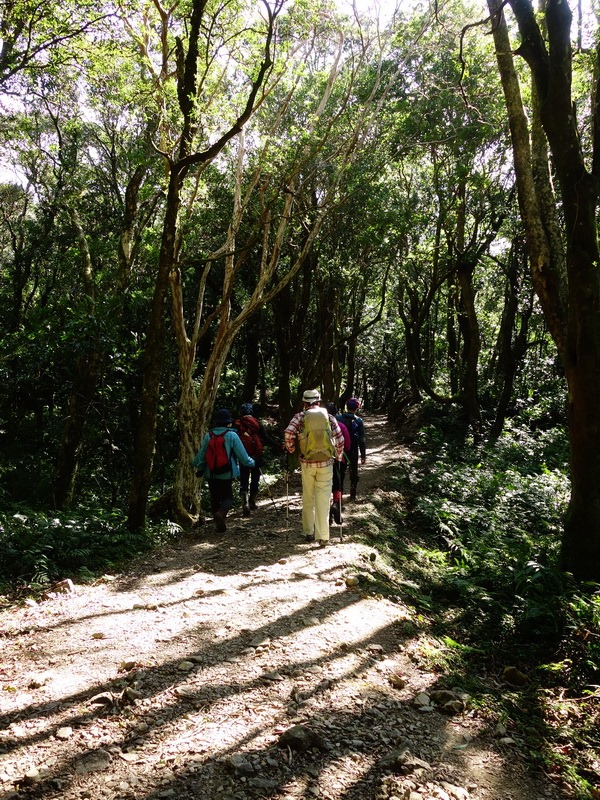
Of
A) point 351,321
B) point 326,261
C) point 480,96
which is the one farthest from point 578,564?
point 351,321

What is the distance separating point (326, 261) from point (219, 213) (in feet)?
15.3

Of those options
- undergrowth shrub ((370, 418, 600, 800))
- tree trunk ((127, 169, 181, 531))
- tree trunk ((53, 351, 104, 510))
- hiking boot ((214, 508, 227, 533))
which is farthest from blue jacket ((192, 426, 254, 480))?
tree trunk ((53, 351, 104, 510))

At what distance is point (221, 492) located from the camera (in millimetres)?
9164

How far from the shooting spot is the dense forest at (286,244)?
673 centimetres

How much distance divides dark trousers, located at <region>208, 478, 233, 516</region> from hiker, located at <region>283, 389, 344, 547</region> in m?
1.47

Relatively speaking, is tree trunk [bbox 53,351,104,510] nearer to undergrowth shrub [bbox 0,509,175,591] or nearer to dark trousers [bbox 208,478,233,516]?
undergrowth shrub [bbox 0,509,175,591]

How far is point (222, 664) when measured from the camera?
14.4 ft

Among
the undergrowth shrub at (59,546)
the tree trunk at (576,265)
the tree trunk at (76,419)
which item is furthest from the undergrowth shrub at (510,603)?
the tree trunk at (76,419)

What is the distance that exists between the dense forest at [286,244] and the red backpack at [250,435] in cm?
94

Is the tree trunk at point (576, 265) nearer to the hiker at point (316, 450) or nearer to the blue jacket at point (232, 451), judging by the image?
the hiker at point (316, 450)

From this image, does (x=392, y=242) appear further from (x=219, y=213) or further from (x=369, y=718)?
(x=369, y=718)

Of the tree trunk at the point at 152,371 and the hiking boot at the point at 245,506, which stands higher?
the tree trunk at the point at 152,371

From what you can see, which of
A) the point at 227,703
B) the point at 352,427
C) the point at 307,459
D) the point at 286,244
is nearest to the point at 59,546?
the point at 307,459

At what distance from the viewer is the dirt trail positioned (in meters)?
3.13
